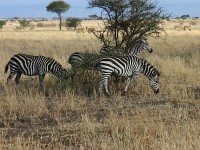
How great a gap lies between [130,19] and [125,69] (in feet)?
9.46

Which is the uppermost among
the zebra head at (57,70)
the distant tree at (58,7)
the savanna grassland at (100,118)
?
the distant tree at (58,7)

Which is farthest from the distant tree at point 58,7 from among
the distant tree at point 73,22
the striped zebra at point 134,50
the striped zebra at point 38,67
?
the striped zebra at point 38,67

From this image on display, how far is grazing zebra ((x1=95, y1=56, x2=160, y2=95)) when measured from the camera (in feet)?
37.8

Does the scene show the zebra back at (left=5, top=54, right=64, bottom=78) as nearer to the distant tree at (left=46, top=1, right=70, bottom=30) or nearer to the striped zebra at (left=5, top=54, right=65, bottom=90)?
the striped zebra at (left=5, top=54, right=65, bottom=90)

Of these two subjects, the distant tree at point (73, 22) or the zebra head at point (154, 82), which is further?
the distant tree at point (73, 22)

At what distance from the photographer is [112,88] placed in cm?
1262

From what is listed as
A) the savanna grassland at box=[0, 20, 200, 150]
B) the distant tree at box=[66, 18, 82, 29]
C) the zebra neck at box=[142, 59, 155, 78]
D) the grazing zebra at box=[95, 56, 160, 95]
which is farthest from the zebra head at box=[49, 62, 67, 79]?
the distant tree at box=[66, 18, 82, 29]

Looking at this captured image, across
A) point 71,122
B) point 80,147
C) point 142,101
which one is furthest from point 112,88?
point 80,147

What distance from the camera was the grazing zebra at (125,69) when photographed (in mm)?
11508

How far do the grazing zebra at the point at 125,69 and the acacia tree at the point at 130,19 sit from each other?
7.18 ft

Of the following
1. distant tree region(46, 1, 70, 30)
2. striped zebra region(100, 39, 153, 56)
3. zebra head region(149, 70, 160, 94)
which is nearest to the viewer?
zebra head region(149, 70, 160, 94)

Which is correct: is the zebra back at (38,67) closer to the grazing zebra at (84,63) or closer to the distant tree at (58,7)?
the grazing zebra at (84,63)

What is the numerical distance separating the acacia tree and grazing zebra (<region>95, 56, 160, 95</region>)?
219 centimetres

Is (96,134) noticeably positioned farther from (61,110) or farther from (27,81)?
(27,81)
